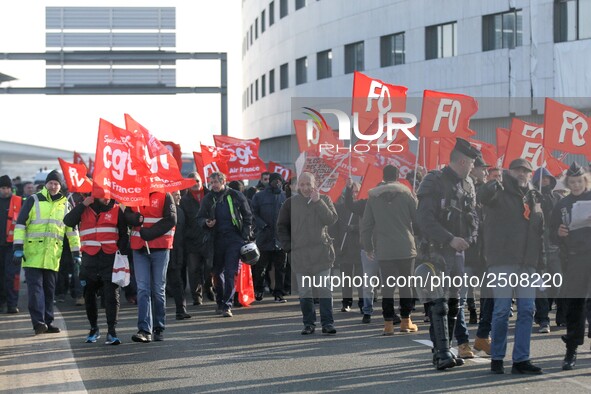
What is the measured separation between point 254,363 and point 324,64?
38409 millimetres

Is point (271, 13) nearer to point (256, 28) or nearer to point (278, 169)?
point (256, 28)

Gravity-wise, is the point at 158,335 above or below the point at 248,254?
below

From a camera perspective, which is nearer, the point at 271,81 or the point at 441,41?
the point at 441,41

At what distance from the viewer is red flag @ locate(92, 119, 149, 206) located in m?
12.0

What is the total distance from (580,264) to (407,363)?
5.90ft

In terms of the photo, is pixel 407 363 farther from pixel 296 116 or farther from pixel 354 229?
pixel 296 116

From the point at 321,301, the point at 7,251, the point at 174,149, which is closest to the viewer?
the point at 321,301

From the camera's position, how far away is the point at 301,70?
2005 inches

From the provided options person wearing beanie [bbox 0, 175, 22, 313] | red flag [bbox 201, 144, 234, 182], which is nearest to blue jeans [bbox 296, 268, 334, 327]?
person wearing beanie [bbox 0, 175, 22, 313]

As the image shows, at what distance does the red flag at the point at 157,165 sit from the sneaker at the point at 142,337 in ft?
4.98

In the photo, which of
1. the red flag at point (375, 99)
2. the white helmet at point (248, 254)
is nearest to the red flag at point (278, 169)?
the red flag at point (375, 99)

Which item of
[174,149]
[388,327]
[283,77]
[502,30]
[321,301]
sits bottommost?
[388,327]

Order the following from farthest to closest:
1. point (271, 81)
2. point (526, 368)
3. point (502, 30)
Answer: point (271, 81) → point (502, 30) → point (526, 368)

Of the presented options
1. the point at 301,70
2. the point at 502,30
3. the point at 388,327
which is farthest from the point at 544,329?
the point at 301,70
